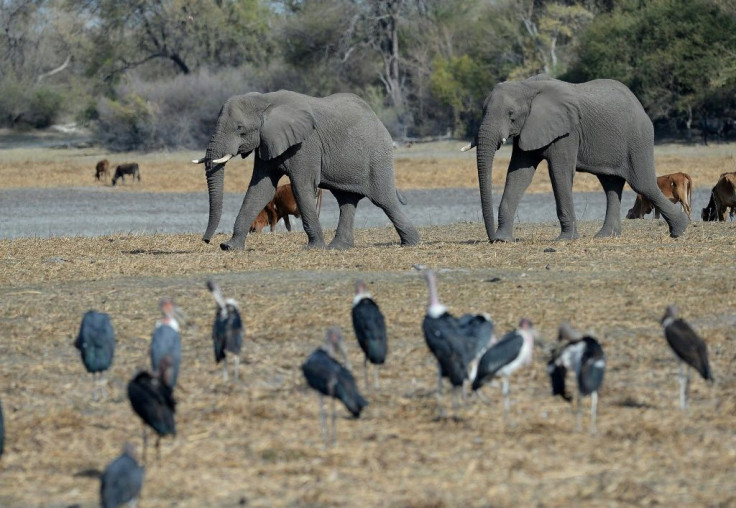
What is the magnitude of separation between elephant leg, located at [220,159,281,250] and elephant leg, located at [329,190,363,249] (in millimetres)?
939

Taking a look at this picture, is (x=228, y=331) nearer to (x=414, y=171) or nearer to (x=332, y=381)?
(x=332, y=381)

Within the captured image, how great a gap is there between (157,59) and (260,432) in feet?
205

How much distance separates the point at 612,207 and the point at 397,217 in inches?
119

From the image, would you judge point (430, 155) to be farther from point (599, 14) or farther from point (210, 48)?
point (210, 48)

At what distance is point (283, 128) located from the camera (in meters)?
17.4

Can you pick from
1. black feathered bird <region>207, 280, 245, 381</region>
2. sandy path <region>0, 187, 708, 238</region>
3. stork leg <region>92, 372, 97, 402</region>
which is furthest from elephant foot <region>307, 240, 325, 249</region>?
black feathered bird <region>207, 280, 245, 381</region>

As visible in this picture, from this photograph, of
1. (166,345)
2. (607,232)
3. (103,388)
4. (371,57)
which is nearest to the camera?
(166,345)

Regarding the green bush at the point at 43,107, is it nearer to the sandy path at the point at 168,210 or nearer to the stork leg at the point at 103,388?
the sandy path at the point at 168,210

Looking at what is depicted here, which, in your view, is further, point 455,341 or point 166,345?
point 166,345

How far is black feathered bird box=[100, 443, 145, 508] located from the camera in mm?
6461

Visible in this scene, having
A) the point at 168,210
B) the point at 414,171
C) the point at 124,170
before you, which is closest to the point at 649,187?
the point at 168,210

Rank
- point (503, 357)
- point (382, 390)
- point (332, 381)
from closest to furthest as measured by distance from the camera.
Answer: point (332, 381) < point (503, 357) < point (382, 390)

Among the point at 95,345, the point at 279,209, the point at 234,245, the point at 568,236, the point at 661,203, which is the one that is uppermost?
the point at 661,203

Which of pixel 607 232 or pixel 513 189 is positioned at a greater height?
pixel 513 189
